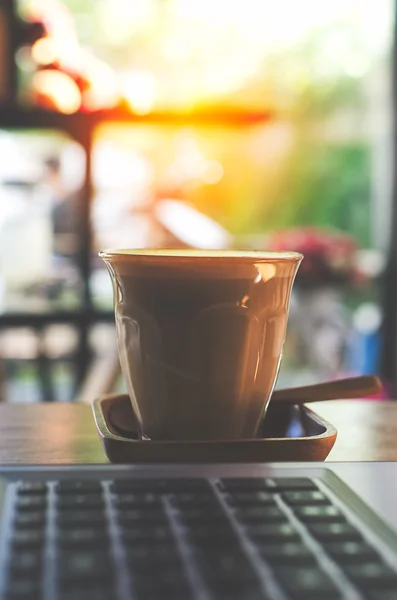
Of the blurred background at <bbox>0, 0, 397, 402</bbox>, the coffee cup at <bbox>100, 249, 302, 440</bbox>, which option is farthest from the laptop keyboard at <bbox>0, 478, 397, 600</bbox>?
the blurred background at <bbox>0, 0, 397, 402</bbox>

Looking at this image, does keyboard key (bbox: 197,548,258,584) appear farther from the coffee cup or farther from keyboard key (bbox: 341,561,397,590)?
the coffee cup

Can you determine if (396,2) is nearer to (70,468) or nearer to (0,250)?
(0,250)

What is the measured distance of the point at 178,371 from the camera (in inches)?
19.4

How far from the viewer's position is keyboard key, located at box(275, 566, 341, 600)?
262 mm

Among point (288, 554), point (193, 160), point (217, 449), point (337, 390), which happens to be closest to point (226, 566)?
point (288, 554)

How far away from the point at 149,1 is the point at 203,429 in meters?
2.78

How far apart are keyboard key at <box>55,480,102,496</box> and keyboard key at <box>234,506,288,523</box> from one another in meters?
0.07

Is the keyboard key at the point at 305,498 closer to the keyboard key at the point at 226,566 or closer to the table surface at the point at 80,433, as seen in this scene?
the keyboard key at the point at 226,566

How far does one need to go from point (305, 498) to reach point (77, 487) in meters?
0.10

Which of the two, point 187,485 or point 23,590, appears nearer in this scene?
point 23,590

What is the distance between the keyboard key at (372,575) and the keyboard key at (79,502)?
0.39 ft

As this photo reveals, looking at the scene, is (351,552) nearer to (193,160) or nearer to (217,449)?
(217,449)

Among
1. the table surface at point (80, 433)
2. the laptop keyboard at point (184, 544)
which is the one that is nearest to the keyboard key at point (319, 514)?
the laptop keyboard at point (184, 544)

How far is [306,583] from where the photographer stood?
0.27 meters
